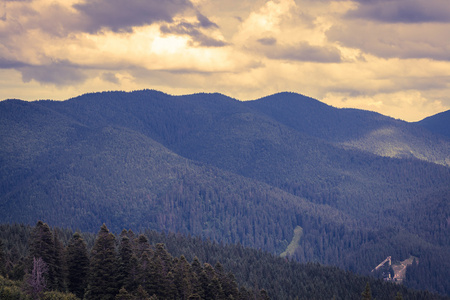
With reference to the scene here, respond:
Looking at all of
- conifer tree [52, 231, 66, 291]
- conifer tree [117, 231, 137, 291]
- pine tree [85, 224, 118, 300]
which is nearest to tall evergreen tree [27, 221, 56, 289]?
conifer tree [52, 231, 66, 291]

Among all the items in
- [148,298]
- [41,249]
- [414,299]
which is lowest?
[414,299]

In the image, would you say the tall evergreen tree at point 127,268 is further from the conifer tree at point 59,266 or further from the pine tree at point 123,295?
the conifer tree at point 59,266

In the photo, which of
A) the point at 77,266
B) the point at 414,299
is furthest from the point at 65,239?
the point at 414,299

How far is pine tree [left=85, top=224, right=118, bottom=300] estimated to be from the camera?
95.4m

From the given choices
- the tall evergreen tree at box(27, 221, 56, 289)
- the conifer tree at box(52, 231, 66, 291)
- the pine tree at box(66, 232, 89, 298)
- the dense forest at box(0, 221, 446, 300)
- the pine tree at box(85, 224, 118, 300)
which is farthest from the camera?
the pine tree at box(66, 232, 89, 298)

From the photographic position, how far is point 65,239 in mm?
175375

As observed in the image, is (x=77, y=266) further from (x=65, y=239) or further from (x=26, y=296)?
(x=65, y=239)

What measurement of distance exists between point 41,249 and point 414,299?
135 m

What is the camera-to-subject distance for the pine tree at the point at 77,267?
100500 mm

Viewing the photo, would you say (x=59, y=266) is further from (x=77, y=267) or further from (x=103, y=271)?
(x=103, y=271)

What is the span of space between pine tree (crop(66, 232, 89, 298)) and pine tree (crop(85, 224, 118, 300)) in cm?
376

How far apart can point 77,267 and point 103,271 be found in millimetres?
7589

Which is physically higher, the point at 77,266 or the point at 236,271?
the point at 77,266

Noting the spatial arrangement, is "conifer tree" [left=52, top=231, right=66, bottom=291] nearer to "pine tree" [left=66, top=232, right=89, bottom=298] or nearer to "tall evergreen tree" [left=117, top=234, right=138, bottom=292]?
"pine tree" [left=66, top=232, right=89, bottom=298]
